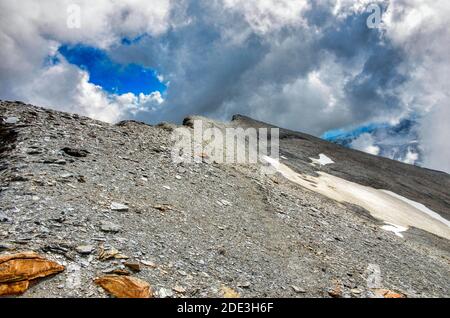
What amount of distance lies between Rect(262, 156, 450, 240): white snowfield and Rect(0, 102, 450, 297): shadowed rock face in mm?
4023

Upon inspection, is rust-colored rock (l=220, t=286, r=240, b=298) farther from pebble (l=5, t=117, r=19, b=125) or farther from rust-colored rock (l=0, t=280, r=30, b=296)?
pebble (l=5, t=117, r=19, b=125)

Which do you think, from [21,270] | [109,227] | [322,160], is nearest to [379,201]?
[322,160]

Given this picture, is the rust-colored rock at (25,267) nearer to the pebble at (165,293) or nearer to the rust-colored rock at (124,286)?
the rust-colored rock at (124,286)

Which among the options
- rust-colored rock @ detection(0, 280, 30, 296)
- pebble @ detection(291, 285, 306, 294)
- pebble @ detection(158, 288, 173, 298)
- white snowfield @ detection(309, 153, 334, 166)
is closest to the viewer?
rust-colored rock @ detection(0, 280, 30, 296)

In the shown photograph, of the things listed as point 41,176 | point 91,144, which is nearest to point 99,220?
point 41,176

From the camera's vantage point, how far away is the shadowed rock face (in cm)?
1233

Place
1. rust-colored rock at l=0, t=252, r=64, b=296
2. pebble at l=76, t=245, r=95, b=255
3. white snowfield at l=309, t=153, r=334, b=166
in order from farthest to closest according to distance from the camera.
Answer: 1. white snowfield at l=309, t=153, r=334, b=166
2. pebble at l=76, t=245, r=95, b=255
3. rust-colored rock at l=0, t=252, r=64, b=296

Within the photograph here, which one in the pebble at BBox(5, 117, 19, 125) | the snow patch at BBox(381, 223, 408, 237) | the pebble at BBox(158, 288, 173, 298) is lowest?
the pebble at BBox(158, 288, 173, 298)

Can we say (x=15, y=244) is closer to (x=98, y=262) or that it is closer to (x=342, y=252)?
(x=98, y=262)

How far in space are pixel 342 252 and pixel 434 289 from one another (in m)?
4.43

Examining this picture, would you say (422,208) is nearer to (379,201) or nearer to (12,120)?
(379,201)

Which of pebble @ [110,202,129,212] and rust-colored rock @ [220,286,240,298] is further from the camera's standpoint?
pebble @ [110,202,129,212]

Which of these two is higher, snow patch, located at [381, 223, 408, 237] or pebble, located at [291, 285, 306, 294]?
snow patch, located at [381, 223, 408, 237]

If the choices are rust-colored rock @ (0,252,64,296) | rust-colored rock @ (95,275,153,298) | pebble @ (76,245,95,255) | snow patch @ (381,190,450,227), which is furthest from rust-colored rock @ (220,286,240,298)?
snow patch @ (381,190,450,227)
